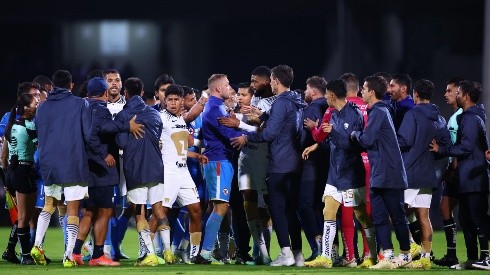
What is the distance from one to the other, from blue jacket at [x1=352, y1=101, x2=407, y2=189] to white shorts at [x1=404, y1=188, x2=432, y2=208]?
2.63ft

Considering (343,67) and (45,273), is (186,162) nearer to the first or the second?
(45,273)

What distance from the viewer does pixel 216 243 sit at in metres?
13.5

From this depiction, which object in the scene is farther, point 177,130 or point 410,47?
point 410,47

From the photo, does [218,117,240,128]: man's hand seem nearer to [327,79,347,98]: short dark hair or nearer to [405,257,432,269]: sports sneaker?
[327,79,347,98]: short dark hair

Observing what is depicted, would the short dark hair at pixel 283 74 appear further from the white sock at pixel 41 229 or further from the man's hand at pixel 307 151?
the white sock at pixel 41 229

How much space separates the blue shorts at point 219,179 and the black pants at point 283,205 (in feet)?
1.70

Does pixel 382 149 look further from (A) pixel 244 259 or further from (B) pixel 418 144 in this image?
(A) pixel 244 259

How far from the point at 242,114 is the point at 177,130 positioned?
2.78 feet

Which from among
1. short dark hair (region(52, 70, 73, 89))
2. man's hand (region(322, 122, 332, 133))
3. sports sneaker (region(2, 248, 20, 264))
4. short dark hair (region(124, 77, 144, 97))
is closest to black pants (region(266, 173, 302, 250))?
man's hand (region(322, 122, 332, 133))

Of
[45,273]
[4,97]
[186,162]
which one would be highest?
[4,97]

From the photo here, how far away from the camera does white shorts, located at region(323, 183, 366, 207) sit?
11.9m

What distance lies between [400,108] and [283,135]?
1283 millimetres

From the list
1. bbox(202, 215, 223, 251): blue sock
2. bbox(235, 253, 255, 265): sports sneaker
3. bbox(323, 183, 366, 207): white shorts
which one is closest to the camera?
bbox(323, 183, 366, 207): white shorts

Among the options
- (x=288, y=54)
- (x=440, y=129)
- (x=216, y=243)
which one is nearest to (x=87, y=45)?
(x=288, y=54)
